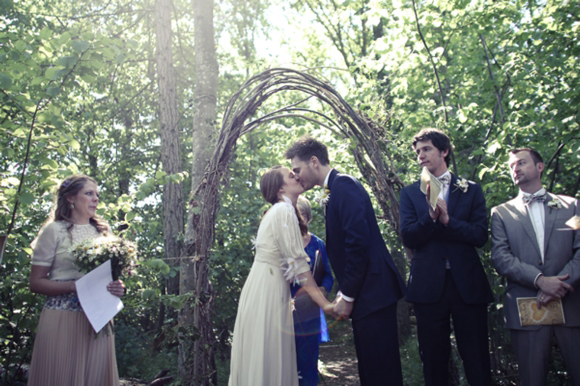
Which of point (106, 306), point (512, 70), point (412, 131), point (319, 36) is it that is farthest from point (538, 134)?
point (319, 36)

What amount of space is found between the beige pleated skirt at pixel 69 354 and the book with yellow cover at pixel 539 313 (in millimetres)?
2753

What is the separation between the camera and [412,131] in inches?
174

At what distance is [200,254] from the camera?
10.8 feet

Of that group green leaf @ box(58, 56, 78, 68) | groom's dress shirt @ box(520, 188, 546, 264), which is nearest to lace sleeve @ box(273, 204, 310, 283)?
green leaf @ box(58, 56, 78, 68)

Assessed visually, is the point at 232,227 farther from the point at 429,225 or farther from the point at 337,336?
the point at 337,336

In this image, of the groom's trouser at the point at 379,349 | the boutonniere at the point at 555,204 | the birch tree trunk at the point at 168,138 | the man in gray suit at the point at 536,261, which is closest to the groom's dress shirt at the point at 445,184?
the man in gray suit at the point at 536,261

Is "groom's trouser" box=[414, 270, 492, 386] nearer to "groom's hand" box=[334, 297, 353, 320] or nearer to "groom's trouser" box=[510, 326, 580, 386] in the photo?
"groom's trouser" box=[510, 326, 580, 386]

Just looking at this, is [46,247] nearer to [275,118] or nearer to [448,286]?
[275,118]

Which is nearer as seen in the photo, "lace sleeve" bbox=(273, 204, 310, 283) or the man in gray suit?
"lace sleeve" bbox=(273, 204, 310, 283)

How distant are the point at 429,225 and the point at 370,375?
1.02 metres

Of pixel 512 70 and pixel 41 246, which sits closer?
pixel 41 246

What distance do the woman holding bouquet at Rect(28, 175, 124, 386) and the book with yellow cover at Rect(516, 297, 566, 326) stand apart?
270 cm

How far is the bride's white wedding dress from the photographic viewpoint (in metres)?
2.59

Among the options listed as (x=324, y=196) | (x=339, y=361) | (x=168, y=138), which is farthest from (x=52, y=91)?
(x=339, y=361)
